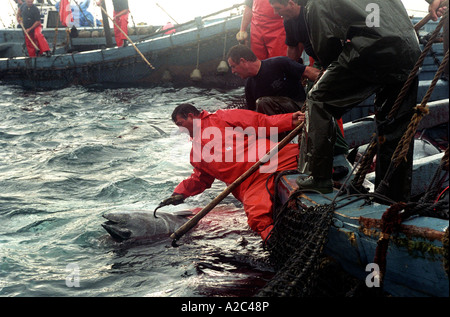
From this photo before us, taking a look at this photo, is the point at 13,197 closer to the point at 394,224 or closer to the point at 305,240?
the point at 305,240

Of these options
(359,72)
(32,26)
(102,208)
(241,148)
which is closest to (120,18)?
(32,26)

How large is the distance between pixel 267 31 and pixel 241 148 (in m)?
3.55

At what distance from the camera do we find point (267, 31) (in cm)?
790

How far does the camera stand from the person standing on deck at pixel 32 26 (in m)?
18.4

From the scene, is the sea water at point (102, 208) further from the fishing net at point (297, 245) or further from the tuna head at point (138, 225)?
the fishing net at point (297, 245)

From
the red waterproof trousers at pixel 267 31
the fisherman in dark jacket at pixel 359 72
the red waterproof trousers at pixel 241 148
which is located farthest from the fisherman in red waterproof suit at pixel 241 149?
the red waterproof trousers at pixel 267 31

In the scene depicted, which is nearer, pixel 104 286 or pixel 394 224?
pixel 394 224

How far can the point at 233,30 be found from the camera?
17.1 m

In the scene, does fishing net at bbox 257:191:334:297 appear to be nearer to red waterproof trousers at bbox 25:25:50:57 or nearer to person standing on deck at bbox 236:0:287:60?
person standing on deck at bbox 236:0:287:60

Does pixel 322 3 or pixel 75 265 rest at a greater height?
pixel 322 3

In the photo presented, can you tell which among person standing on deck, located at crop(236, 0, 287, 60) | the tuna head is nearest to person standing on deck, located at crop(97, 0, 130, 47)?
person standing on deck, located at crop(236, 0, 287, 60)

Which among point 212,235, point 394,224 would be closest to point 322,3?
point 394,224
